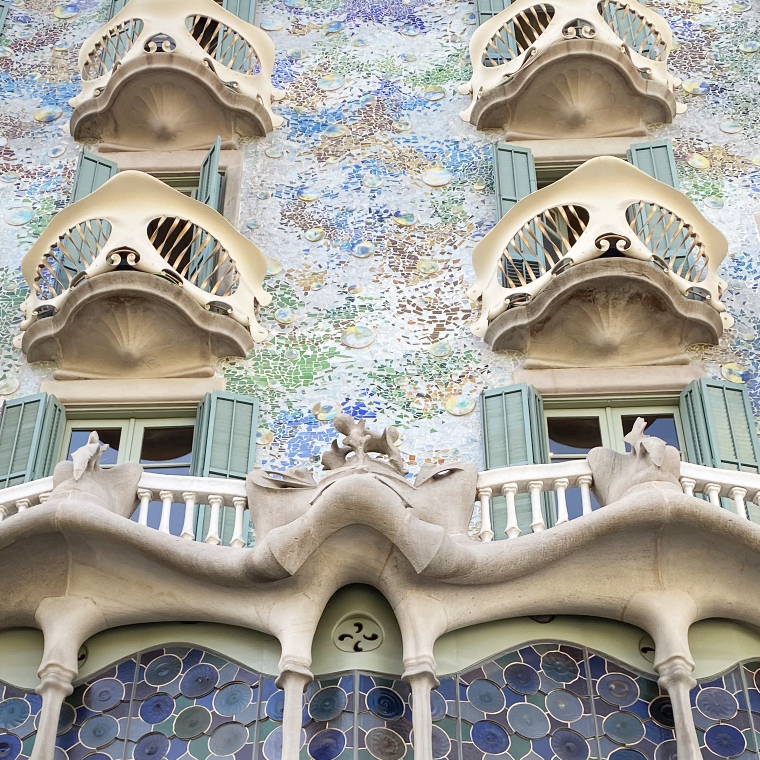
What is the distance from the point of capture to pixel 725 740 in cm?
873

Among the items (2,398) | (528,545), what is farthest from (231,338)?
(528,545)

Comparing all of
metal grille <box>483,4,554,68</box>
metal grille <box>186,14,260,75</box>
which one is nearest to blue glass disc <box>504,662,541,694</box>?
metal grille <box>483,4,554,68</box>

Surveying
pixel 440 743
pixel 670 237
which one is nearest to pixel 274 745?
pixel 440 743

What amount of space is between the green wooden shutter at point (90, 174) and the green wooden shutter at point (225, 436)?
8.45 ft

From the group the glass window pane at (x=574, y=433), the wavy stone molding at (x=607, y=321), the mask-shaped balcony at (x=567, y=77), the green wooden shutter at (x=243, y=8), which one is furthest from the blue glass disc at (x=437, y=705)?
the green wooden shutter at (x=243, y=8)

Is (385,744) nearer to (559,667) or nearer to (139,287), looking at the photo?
(559,667)

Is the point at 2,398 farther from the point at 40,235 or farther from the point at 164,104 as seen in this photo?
the point at 164,104

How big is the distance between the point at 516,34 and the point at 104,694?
8.18 meters

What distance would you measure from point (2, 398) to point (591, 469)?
15.9 ft

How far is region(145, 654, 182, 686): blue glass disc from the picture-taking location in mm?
9086

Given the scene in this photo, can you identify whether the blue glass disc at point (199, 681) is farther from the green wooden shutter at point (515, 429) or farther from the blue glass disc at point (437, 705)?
the green wooden shutter at point (515, 429)

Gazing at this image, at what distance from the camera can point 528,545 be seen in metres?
9.28

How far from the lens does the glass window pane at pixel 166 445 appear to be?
40.1ft

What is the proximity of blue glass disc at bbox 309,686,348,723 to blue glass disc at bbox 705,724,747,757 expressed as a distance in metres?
1.95
